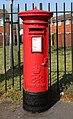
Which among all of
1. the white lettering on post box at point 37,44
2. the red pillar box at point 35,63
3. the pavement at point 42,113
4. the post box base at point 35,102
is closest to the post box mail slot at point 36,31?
the red pillar box at point 35,63

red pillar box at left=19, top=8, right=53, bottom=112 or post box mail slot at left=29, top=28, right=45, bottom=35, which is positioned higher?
post box mail slot at left=29, top=28, right=45, bottom=35

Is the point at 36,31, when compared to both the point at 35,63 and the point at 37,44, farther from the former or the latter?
the point at 35,63

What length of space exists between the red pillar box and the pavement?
137 mm

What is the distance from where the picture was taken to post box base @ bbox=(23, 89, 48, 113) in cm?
547

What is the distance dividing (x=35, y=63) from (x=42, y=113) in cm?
99

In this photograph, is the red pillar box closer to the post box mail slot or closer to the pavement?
the post box mail slot

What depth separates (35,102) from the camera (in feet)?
17.9

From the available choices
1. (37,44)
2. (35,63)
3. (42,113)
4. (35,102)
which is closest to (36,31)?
(37,44)

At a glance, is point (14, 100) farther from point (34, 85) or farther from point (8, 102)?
point (34, 85)

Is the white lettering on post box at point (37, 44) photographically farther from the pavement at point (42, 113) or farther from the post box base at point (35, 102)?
the pavement at point (42, 113)

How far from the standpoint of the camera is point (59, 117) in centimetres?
520

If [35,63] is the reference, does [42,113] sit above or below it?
below

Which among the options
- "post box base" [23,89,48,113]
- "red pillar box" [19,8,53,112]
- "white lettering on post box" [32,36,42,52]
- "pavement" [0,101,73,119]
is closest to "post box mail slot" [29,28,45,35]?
"red pillar box" [19,8,53,112]

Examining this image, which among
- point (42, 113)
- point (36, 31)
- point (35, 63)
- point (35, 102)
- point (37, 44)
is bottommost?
point (42, 113)
